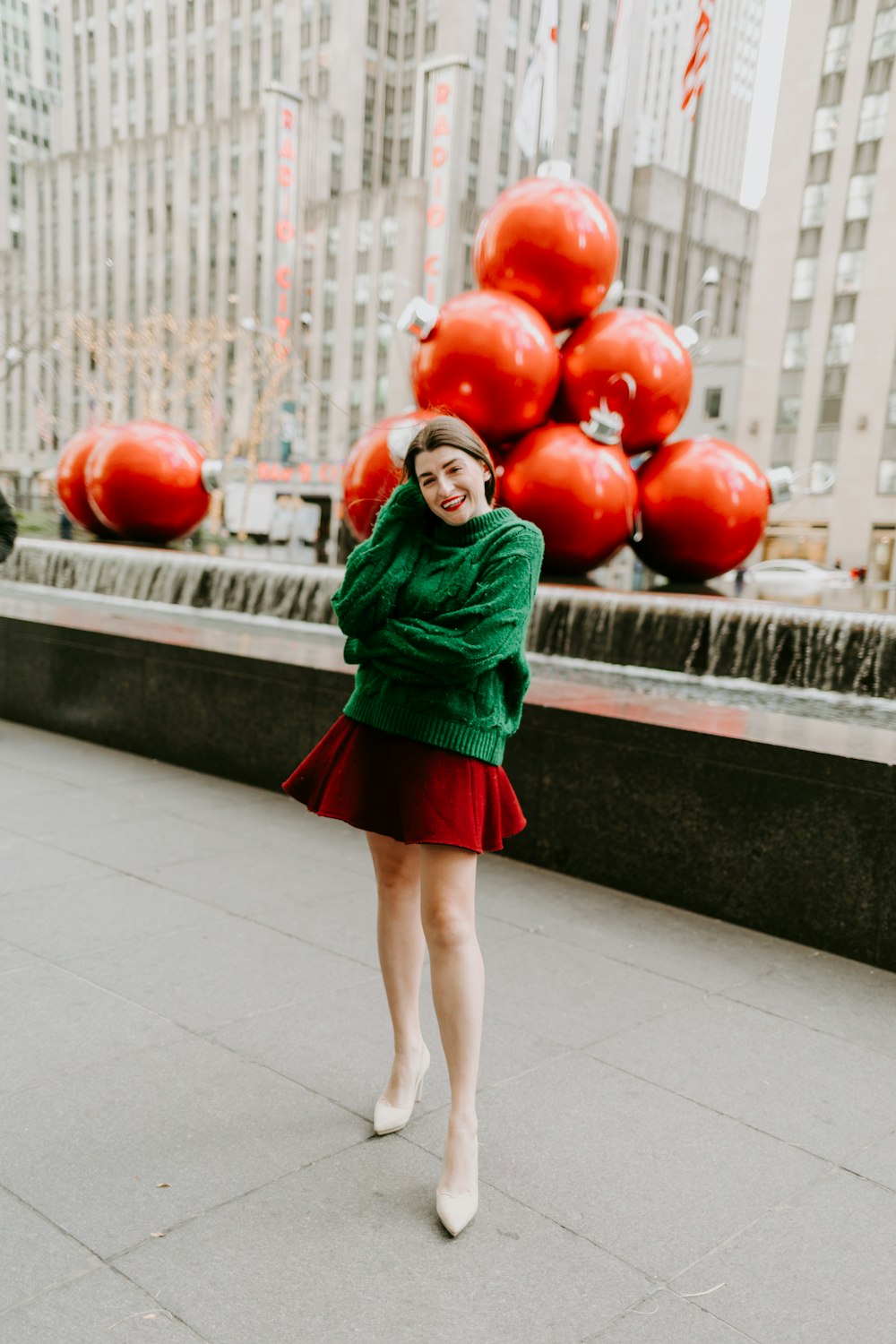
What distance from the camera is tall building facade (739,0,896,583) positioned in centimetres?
A: 4366

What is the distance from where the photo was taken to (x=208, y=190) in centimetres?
6519

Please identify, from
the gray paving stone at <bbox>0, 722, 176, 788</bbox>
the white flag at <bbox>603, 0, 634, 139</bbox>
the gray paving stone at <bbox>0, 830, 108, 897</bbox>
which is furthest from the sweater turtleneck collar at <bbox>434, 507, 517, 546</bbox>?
the white flag at <bbox>603, 0, 634, 139</bbox>

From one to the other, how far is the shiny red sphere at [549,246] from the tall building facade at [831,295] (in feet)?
125

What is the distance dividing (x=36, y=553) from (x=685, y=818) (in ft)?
33.3

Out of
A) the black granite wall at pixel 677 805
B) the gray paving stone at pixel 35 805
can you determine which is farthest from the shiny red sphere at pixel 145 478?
the gray paving stone at pixel 35 805

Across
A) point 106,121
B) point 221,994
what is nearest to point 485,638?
point 221,994

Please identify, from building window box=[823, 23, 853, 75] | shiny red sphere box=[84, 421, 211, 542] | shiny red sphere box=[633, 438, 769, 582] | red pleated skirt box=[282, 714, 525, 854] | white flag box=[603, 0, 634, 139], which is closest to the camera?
red pleated skirt box=[282, 714, 525, 854]

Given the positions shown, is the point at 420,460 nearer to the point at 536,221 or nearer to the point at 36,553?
the point at 536,221

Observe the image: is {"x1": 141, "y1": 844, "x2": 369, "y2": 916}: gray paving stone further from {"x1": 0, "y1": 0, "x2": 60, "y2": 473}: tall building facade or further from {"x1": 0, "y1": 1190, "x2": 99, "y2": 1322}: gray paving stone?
{"x1": 0, "y1": 0, "x2": 60, "y2": 473}: tall building facade

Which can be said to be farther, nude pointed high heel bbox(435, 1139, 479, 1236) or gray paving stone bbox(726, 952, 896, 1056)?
gray paving stone bbox(726, 952, 896, 1056)

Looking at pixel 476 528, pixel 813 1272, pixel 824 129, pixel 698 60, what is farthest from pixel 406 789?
pixel 824 129

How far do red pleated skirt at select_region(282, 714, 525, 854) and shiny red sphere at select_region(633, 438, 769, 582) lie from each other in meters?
6.05

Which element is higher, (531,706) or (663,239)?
(663,239)

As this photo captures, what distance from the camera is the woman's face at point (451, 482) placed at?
2352 millimetres
